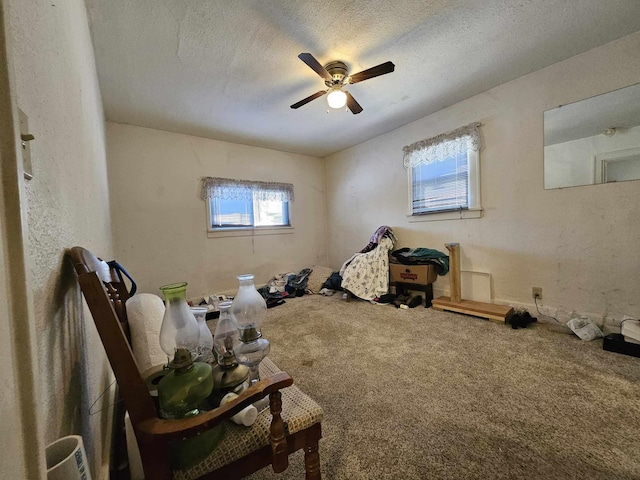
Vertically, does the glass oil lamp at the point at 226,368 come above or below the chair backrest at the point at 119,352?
below

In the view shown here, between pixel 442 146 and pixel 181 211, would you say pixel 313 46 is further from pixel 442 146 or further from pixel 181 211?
pixel 181 211

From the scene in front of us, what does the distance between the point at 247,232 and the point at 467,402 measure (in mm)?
3511

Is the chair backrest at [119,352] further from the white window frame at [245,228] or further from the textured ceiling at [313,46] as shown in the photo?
the white window frame at [245,228]

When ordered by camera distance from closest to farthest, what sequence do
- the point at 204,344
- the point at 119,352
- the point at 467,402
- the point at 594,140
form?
the point at 119,352 < the point at 204,344 < the point at 467,402 < the point at 594,140

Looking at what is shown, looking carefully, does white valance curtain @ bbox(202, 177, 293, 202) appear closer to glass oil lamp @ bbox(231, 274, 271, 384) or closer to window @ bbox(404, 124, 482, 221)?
window @ bbox(404, 124, 482, 221)

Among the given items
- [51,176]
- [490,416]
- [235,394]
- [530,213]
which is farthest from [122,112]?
[530,213]

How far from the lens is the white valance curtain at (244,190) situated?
145 inches

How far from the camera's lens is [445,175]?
315 centimetres

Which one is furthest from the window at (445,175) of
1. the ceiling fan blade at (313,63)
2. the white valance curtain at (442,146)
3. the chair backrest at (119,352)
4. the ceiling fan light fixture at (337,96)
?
the chair backrest at (119,352)

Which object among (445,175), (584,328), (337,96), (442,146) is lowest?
(584,328)

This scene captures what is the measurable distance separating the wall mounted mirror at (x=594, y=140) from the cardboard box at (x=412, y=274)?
141 cm

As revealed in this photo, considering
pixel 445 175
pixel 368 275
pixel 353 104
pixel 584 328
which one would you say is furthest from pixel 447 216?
pixel 353 104

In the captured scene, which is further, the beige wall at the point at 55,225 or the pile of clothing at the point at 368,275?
the pile of clothing at the point at 368,275

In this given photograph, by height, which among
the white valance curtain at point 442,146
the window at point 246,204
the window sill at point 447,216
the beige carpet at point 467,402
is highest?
the white valance curtain at point 442,146
